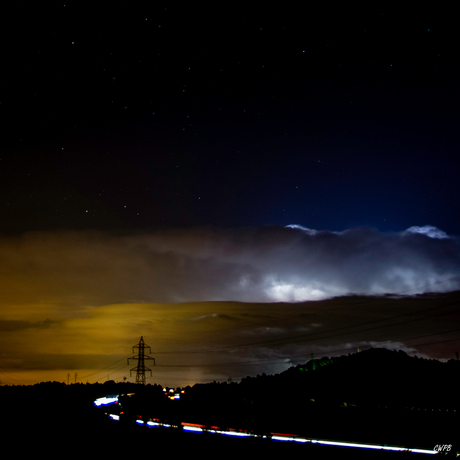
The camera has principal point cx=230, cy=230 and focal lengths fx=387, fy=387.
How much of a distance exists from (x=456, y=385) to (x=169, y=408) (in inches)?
3750

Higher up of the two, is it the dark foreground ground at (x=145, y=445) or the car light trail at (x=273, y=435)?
the dark foreground ground at (x=145, y=445)

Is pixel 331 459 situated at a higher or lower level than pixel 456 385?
higher

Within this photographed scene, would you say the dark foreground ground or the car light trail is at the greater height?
the dark foreground ground

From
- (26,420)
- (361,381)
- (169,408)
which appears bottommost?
(361,381)

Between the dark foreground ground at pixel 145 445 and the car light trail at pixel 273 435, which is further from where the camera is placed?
the car light trail at pixel 273 435

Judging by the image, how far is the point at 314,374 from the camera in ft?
510

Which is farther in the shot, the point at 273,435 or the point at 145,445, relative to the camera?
the point at 273,435

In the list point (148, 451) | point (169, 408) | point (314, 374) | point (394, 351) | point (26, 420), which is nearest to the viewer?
point (148, 451)

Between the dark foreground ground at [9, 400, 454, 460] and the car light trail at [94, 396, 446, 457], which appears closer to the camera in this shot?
the dark foreground ground at [9, 400, 454, 460]

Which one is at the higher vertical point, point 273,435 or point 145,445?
point 145,445

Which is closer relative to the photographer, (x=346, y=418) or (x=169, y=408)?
(x=346, y=418)

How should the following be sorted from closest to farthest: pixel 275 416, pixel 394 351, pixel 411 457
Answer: pixel 411 457 < pixel 275 416 < pixel 394 351

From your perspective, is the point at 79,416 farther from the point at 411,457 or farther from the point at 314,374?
the point at 314,374

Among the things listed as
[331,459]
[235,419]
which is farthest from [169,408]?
[331,459]
